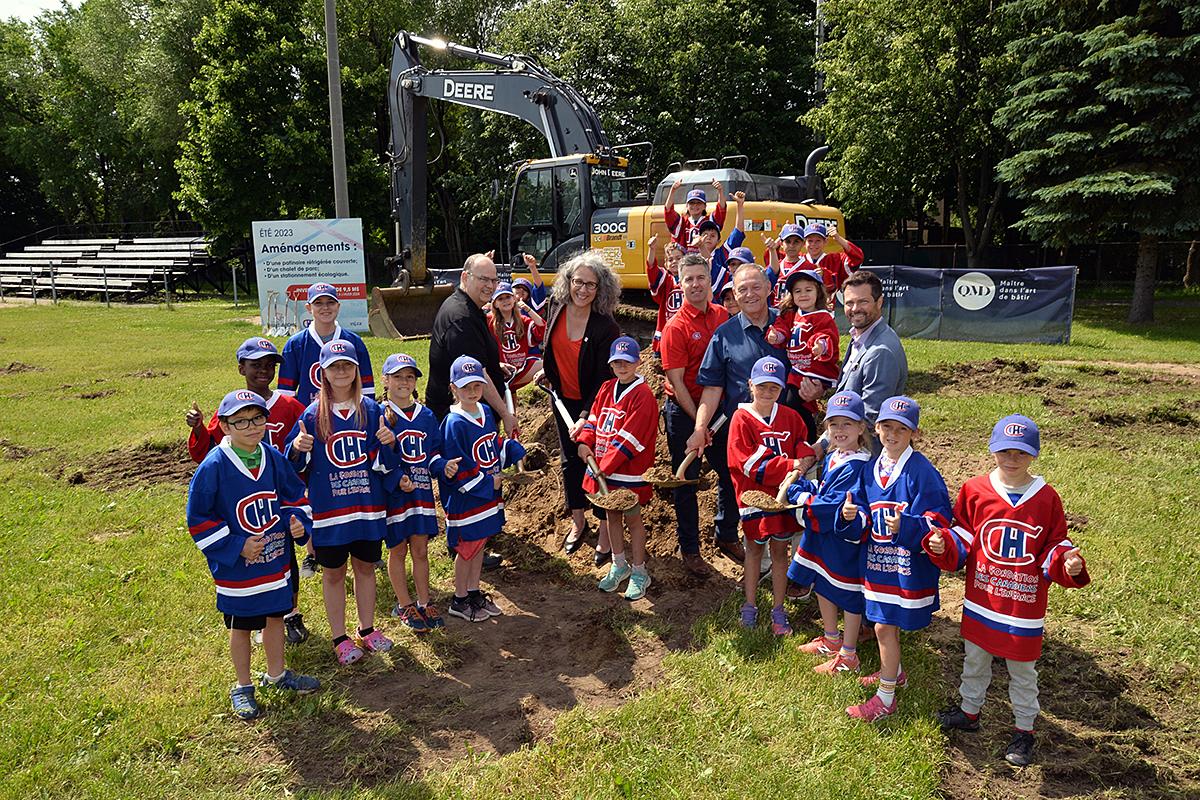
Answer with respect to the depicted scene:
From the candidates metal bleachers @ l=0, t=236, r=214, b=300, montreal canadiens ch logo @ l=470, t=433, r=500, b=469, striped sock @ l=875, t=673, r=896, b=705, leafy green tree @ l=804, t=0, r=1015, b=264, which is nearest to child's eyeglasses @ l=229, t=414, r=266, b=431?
montreal canadiens ch logo @ l=470, t=433, r=500, b=469

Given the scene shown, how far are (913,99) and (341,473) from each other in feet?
73.8

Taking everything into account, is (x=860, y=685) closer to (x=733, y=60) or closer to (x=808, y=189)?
(x=808, y=189)

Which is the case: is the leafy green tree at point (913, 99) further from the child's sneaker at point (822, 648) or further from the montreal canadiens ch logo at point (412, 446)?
the montreal canadiens ch logo at point (412, 446)

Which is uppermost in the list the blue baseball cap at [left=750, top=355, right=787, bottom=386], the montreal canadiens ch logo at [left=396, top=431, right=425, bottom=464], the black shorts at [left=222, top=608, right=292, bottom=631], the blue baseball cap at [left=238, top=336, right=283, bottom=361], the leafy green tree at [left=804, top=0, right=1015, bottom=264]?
the leafy green tree at [left=804, top=0, right=1015, bottom=264]

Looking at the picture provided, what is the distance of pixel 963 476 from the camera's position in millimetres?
7332

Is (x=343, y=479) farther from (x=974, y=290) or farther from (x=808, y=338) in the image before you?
(x=974, y=290)

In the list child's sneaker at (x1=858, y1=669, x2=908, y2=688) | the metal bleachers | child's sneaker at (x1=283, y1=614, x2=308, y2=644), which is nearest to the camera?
child's sneaker at (x1=858, y1=669, x2=908, y2=688)

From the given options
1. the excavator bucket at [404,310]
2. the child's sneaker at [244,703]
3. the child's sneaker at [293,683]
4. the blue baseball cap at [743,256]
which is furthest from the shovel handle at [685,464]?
the excavator bucket at [404,310]

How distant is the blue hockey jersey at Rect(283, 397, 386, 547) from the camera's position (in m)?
4.52

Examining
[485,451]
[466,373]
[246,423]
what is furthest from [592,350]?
[246,423]

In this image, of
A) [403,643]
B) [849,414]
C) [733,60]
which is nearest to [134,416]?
[403,643]

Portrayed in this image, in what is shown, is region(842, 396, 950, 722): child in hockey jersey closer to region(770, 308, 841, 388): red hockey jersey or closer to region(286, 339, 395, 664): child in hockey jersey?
region(770, 308, 841, 388): red hockey jersey

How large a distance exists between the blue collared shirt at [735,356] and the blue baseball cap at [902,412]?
1.22m

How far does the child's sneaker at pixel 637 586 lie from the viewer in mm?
5473
